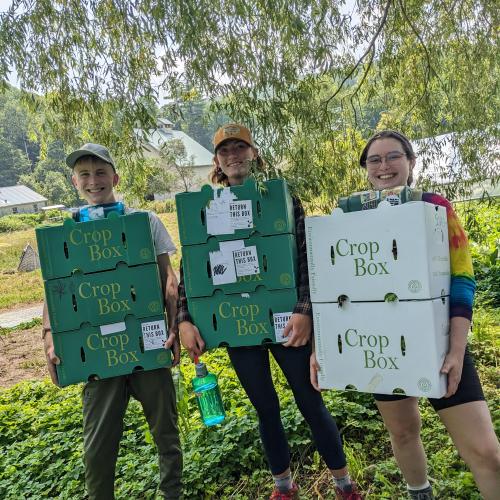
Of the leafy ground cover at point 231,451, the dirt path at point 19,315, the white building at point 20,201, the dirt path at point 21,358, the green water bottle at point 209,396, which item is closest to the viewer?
the green water bottle at point 209,396

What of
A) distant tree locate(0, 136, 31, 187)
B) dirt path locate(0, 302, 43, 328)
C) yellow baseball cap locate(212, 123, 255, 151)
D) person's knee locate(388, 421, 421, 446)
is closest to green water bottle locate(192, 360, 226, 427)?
person's knee locate(388, 421, 421, 446)

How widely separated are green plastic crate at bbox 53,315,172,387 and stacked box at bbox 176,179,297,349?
0.98 ft

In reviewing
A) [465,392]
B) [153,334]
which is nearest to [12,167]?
[153,334]

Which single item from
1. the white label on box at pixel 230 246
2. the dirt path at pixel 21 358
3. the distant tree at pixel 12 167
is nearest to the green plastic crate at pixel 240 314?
the white label on box at pixel 230 246

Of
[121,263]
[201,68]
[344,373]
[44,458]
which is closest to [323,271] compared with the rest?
[344,373]

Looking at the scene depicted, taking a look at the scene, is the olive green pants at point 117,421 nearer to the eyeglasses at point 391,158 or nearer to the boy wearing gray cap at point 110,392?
the boy wearing gray cap at point 110,392

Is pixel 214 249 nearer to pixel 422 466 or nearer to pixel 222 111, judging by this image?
pixel 222 111

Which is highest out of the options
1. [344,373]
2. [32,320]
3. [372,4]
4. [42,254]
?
[372,4]

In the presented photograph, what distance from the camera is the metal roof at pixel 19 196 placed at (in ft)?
165

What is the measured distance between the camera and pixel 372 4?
12.1 ft

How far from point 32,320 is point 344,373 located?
1023 cm

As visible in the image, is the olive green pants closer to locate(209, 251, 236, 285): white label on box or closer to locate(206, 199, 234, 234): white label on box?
locate(209, 251, 236, 285): white label on box

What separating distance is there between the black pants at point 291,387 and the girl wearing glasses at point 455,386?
13cm

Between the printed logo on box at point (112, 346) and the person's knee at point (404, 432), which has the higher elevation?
the printed logo on box at point (112, 346)
